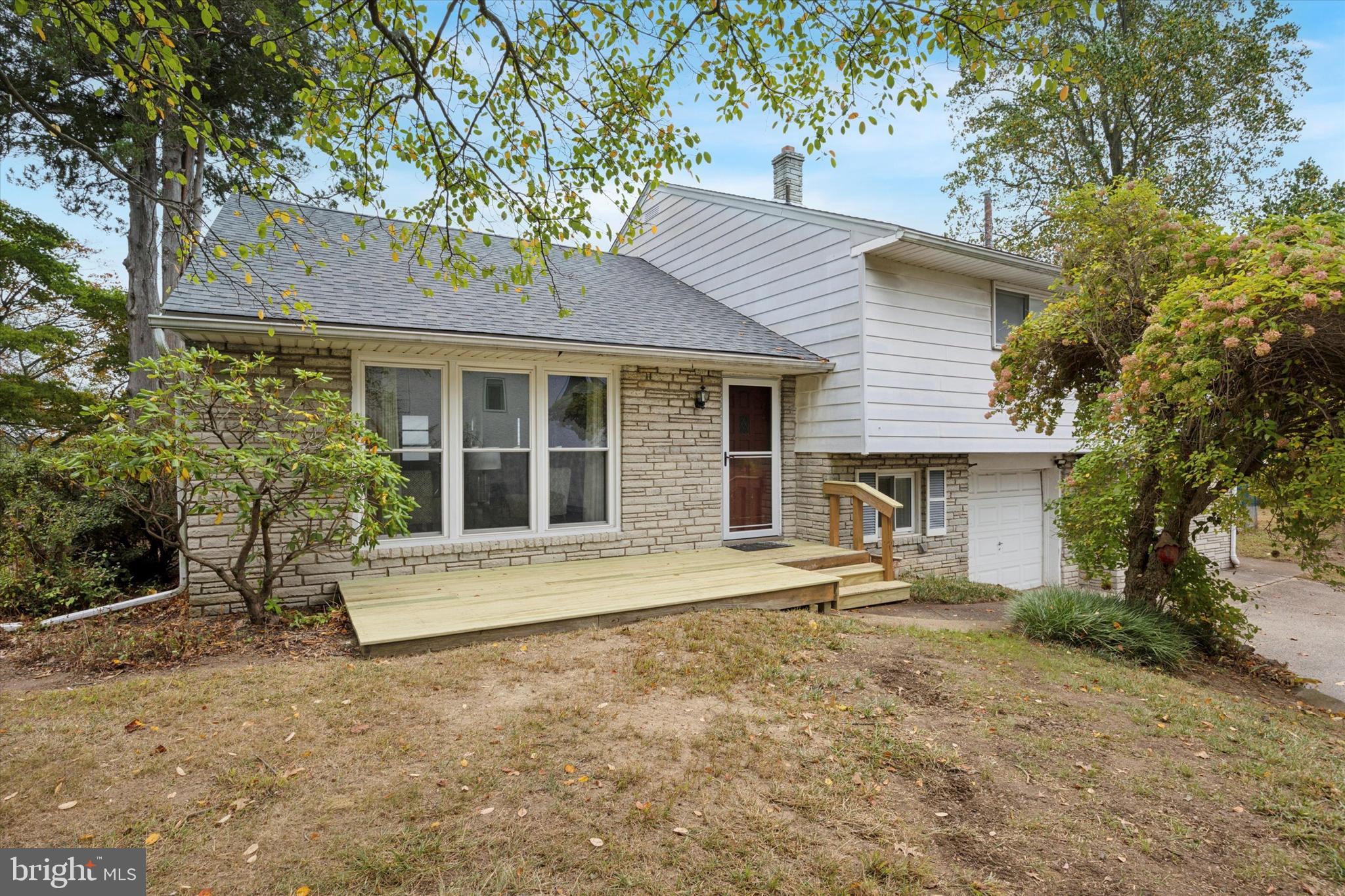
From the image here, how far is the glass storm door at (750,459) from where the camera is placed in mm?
8320

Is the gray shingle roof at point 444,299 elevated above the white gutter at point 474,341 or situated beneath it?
elevated above

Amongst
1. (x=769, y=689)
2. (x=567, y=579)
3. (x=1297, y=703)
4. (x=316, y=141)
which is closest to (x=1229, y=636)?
(x=1297, y=703)

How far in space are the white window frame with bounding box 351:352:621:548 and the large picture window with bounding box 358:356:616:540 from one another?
10 millimetres

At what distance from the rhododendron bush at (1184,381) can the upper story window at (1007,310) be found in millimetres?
2376

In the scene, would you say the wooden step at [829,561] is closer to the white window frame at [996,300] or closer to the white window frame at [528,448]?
the white window frame at [528,448]

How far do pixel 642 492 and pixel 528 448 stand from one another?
57.2 inches

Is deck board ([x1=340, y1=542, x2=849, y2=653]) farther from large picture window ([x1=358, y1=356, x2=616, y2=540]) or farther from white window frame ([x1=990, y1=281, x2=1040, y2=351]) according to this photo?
white window frame ([x1=990, y1=281, x2=1040, y2=351])

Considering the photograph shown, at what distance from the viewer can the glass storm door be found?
27.3 ft

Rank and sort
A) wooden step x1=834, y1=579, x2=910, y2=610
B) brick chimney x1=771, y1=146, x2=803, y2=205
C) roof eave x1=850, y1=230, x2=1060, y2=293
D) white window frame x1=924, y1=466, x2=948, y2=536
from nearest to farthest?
wooden step x1=834, y1=579, x2=910, y2=610 < roof eave x1=850, y1=230, x2=1060, y2=293 < white window frame x1=924, y1=466, x2=948, y2=536 < brick chimney x1=771, y1=146, x2=803, y2=205

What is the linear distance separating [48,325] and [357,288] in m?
8.46

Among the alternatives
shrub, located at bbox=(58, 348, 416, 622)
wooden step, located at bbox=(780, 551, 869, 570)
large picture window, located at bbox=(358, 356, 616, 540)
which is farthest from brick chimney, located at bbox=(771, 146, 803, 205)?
shrub, located at bbox=(58, 348, 416, 622)

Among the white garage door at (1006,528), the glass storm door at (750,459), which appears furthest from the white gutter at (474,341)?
the white garage door at (1006,528)

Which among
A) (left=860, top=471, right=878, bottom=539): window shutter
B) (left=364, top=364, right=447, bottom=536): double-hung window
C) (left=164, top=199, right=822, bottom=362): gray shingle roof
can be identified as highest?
(left=164, top=199, right=822, bottom=362): gray shingle roof

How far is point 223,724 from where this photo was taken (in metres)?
3.33
